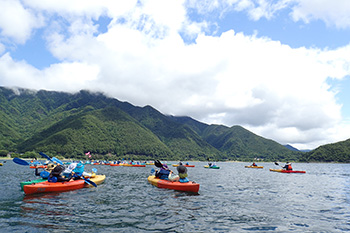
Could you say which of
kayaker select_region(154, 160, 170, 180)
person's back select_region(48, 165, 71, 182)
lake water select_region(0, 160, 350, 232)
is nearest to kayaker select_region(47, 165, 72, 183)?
person's back select_region(48, 165, 71, 182)

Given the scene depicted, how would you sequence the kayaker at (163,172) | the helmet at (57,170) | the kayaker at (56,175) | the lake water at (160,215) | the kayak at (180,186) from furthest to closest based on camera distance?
1. the kayaker at (163,172)
2. the kayak at (180,186)
3. the helmet at (57,170)
4. the kayaker at (56,175)
5. the lake water at (160,215)

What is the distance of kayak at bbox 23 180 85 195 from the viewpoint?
71.8 ft

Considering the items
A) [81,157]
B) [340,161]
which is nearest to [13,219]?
[81,157]

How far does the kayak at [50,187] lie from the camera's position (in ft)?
71.8

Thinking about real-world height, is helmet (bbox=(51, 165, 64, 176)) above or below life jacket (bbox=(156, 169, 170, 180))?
above

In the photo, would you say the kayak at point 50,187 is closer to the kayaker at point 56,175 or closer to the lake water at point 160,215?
the kayaker at point 56,175

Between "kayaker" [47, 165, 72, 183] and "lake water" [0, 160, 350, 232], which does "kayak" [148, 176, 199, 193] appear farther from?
"kayaker" [47, 165, 72, 183]

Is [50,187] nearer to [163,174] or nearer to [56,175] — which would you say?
[56,175]

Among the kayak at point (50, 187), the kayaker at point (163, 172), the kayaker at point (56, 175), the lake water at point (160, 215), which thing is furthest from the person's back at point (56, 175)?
the kayaker at point (163, 172)

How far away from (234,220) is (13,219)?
1361 centimetres

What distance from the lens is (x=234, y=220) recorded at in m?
15.1

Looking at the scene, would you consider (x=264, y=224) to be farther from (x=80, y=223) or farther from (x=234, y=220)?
(x=80, y=223)

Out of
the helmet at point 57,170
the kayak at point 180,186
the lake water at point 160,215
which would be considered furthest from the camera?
the kayak at point 180,186

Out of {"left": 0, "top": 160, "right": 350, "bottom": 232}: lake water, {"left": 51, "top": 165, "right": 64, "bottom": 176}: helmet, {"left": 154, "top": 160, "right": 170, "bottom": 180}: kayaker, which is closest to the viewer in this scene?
{"left": 0, "top": 160, "right": 350, "bottom": 232}: lake water
